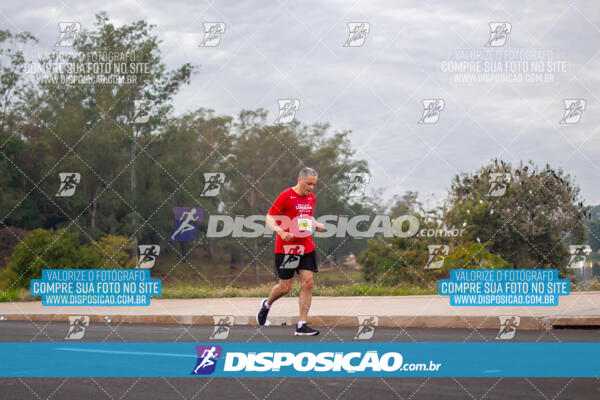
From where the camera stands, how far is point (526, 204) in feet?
107

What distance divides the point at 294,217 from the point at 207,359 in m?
2.54

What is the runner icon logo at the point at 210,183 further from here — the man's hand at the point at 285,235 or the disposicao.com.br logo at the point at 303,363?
the disposicao.com.br logo at the point at 303,363

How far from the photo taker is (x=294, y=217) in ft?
33.3

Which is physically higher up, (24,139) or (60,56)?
(60,56)

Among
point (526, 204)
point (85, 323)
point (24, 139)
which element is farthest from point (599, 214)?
point (24, 139)

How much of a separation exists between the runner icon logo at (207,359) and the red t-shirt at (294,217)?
1.64 metres

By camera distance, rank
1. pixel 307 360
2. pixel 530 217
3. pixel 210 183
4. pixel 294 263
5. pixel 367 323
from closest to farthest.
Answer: pixel 307 360, pixel 294 263, pixel 367 323, pixel 530 217, pixel 210 183

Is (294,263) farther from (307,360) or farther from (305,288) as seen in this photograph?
(307,360)

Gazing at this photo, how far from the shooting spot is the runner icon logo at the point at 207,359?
24.6 feet

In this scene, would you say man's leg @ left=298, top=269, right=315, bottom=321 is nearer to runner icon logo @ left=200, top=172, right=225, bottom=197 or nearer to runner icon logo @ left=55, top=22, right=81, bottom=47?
runner icon logo @ left=55, top=22, right=81, bottom=47

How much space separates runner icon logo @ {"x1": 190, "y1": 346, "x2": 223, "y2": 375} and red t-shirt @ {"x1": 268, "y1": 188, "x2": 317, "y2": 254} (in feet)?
5.39

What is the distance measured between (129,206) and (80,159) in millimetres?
4092

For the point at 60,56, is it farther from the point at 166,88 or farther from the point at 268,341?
the point at 268,341

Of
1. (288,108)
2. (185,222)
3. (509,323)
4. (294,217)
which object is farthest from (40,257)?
(185,222)
